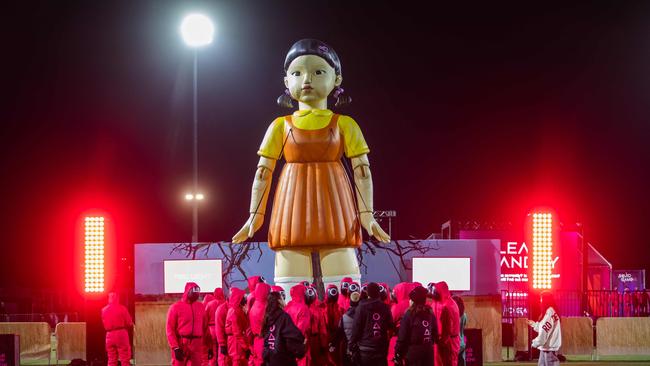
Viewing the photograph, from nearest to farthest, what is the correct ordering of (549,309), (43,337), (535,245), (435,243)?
1. (549,309)
2. (535,245)
3. (435,243)
4. (43,337)

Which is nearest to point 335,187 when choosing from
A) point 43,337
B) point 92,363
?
point 92,363

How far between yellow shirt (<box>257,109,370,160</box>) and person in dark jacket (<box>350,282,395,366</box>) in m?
2.99

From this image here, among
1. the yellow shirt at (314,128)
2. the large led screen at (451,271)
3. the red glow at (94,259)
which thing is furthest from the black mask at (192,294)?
the large led screen at (451,271)

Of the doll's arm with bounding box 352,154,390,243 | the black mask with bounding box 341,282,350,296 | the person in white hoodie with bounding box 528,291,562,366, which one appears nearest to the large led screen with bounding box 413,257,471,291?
the person in white hoodie with bounding box 528,291,562,366

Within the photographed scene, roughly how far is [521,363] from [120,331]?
29.0 ft

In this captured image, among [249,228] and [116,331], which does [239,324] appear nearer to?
[249,228]

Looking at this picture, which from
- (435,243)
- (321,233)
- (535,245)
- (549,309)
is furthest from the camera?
(435,243)

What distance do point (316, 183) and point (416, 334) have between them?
324 centimetres

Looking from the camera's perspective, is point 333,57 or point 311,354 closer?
point 311,354

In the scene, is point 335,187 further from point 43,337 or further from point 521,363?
point 43,337

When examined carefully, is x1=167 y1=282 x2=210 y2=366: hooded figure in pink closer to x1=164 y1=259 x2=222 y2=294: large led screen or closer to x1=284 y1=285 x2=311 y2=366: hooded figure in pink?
x1=284 y1=285 x2=311 y2=366: hooded figure in pink

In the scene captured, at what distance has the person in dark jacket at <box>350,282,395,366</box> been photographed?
11953 mm

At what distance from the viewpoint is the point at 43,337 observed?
21.9 metres

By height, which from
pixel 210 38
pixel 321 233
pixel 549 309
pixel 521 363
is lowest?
pixel 521 363
